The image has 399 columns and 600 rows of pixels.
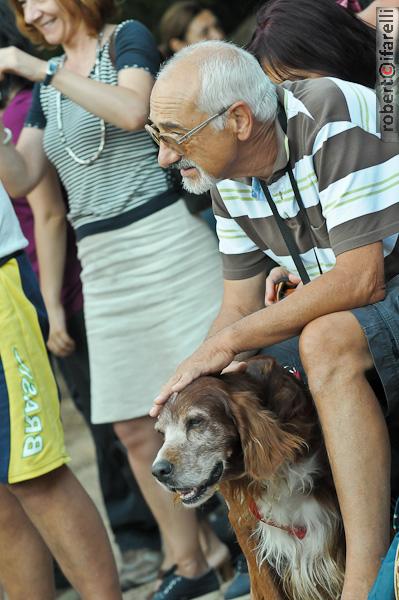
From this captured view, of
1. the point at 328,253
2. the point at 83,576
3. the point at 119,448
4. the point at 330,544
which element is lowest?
the point at 119,448

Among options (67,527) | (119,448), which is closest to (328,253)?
(67,527)

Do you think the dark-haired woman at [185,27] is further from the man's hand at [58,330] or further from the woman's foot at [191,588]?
the woman's foot at [191,588]

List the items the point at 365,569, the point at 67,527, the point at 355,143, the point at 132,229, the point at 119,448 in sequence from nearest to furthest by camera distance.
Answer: the point at 365,569 < the point at 355,143 < the point at 67,527 < the point at 132,229 < the point at 119,448

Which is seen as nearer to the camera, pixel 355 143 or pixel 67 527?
pixel 355 143

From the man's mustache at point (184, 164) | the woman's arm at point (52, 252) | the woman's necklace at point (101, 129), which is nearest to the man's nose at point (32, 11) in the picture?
the woman's necklace at point (101, 129)

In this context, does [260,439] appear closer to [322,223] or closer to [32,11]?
[322,223]

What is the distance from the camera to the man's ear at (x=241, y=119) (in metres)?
3.44

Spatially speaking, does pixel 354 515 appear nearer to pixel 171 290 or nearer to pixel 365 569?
pixel 365 569

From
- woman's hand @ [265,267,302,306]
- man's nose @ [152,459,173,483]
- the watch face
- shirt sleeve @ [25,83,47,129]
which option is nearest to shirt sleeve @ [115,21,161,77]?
the watch face

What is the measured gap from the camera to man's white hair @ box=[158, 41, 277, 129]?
11.3 ft

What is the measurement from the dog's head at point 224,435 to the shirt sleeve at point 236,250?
2.02ft

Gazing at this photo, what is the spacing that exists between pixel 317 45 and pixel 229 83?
757mm

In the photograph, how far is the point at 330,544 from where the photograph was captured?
342cm

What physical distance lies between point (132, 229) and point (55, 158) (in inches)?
16.9
